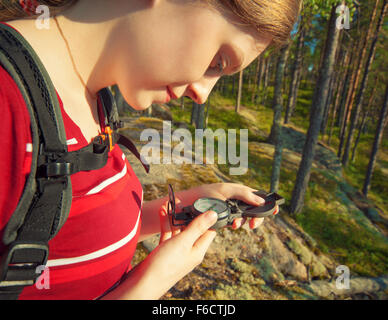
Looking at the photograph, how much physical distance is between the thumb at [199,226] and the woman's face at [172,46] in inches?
29.7

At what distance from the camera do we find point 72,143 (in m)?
1.08

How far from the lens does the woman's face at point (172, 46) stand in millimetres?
1049

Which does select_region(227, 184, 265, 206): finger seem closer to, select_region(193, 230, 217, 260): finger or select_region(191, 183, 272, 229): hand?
select_region(191, 183, 272, 229): hand

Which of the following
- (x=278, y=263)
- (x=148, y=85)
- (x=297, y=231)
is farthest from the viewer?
(x=297, y=231)

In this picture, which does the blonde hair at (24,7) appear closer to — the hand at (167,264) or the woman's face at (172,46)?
the woman's face at (172,46)

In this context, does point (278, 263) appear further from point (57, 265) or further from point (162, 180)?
point (57, 265)

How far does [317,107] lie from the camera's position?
9305 millimetres

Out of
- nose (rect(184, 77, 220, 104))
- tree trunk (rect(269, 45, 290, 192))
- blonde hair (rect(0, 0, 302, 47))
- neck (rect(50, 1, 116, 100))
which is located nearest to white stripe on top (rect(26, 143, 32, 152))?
neck (rect(50, 1, 116, 100))

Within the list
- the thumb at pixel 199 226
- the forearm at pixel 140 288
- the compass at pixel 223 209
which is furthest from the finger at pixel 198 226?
the forearm at pixel 140 288

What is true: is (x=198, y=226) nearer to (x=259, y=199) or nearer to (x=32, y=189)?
(x=259, y=199)

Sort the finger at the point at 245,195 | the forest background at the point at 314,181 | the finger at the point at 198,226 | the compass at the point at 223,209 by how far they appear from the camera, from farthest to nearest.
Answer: the forest background at the point at 314,181
the finger at the point at 245,195
the compass at the point at 223,209
the finger at the point at 198,226
